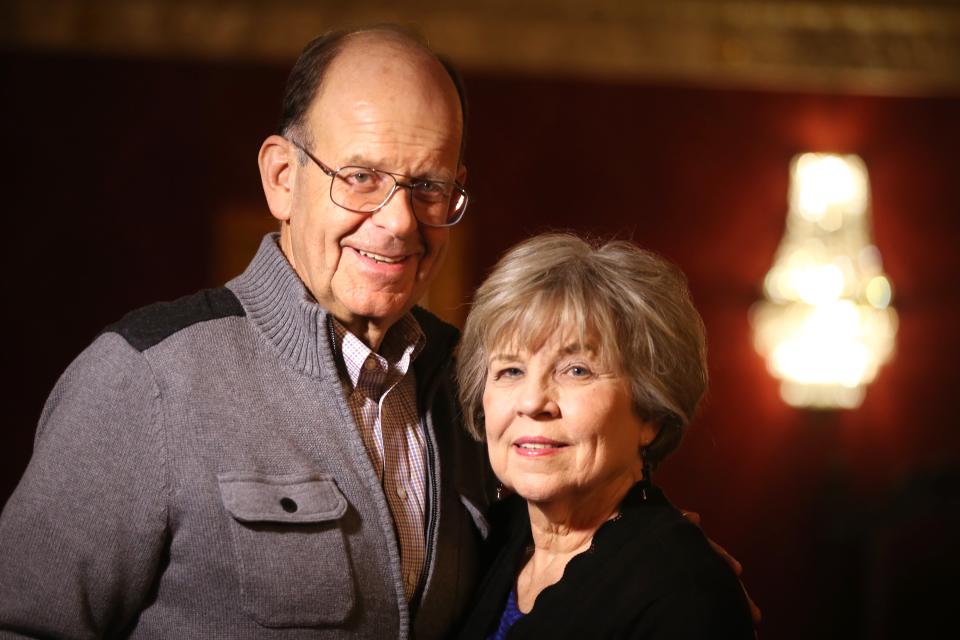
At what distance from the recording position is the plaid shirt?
1811mm

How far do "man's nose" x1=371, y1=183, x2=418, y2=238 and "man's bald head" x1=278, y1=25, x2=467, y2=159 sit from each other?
0.18 metres

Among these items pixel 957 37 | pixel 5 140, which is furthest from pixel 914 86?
pixel 5 140

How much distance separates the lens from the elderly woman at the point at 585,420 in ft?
5.71

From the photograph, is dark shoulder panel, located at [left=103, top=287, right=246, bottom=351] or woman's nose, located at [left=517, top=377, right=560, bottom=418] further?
woman's nose, located at [left=517, top=377, right=560, bottom=418]

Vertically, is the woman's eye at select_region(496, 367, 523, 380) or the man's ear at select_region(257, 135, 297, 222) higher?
the man's ear at select_region(257, 135, 297, 222)

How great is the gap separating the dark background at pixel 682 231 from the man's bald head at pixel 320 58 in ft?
9.04

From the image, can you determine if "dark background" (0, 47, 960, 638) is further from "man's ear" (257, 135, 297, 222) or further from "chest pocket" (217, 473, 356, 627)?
"chest pocket" (217, 473, 356, 627)

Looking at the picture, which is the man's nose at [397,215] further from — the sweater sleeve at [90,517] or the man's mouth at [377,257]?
the sweater sleeve at [90,517]

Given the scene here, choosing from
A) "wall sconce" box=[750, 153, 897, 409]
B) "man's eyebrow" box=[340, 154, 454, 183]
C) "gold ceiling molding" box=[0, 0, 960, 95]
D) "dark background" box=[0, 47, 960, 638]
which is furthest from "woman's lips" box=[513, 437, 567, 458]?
"gold ceiling molding" box=[0, 0, 960, 95]

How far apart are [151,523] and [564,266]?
83cm

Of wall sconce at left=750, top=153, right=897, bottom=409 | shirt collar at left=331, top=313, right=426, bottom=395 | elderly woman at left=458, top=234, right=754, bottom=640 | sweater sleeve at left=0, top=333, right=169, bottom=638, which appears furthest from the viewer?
wall sconce at left=750, top=153, right=897, bottom=409

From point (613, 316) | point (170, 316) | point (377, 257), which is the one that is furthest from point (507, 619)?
point (170, 316)

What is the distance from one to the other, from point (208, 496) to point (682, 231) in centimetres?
359

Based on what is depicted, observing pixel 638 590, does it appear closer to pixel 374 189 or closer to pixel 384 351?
pixel 384 351
